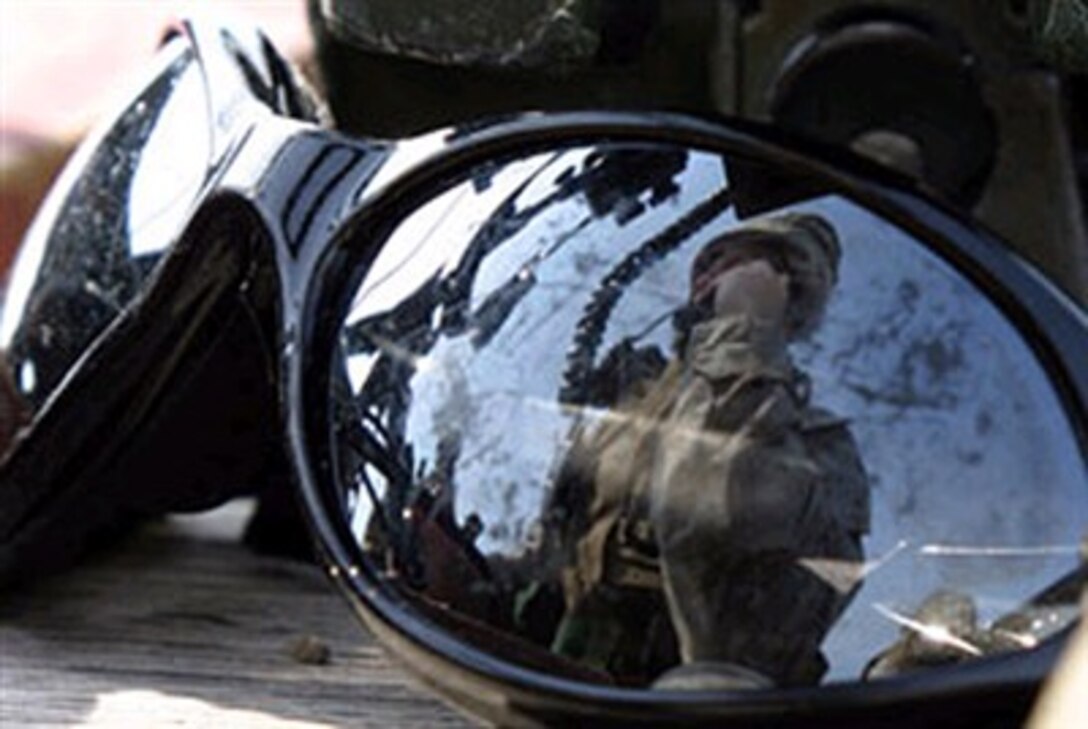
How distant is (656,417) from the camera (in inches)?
26.1

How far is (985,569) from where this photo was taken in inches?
24.8

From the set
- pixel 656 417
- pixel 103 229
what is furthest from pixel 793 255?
pixel 103 229

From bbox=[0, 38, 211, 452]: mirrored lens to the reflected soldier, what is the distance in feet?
0.67

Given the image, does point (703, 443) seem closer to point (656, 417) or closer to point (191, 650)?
point (656, 417)

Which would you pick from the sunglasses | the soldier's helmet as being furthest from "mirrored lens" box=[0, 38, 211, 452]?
the soldier's helmet

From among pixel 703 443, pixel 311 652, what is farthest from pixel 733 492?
pixel 311 652

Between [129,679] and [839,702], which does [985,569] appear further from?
[129,679]

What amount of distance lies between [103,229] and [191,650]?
133mm

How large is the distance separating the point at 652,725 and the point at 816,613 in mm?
43

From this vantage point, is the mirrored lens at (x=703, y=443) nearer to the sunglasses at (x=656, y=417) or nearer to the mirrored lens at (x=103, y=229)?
the sunglasses at (x=656, y=417)

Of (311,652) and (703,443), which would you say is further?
(311,652)

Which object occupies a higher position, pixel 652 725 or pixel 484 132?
pixel 484 132

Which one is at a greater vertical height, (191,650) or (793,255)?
(793,255)

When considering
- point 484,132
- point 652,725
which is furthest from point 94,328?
point 652,725
